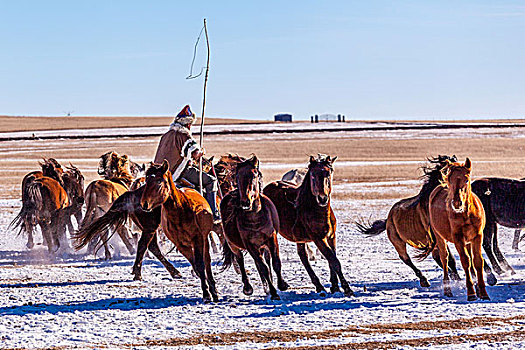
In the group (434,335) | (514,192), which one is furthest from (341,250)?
(434,335)

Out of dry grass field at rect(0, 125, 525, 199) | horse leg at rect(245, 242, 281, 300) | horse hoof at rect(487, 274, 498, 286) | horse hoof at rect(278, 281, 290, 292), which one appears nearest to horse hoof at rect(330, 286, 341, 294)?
horse hoof at rect(278, 281, 290, 292)

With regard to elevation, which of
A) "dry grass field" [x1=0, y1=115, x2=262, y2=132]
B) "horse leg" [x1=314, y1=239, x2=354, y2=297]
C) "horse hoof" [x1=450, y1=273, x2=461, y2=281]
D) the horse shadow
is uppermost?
"dry grass field" [x1=0, y1=115, x2=262, y2=132]

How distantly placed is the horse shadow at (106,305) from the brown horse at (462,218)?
301cm

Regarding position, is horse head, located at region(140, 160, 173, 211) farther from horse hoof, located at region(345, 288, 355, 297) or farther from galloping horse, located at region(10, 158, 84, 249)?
galloping horse, located at region(10, 158, 84, 249)

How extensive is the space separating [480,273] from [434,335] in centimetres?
212

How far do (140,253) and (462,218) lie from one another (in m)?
4.45

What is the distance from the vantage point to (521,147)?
43.4m

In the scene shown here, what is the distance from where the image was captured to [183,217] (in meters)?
9.18

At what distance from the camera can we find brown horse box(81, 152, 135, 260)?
13.6 m

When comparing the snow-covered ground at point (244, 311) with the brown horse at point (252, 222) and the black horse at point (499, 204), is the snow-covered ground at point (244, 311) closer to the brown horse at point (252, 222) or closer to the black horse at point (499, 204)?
the brown horse at point (252, 222)

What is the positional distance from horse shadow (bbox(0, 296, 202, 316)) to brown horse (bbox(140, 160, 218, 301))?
36 centimetres

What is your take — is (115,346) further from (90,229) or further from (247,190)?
(90,229)

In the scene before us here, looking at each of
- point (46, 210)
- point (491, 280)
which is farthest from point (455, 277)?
point (46, 210)

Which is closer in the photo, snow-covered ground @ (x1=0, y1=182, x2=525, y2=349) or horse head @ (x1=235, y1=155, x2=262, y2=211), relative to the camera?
snow-covered ground @ (x1=0, y1=182, x2=525, y2=349)
